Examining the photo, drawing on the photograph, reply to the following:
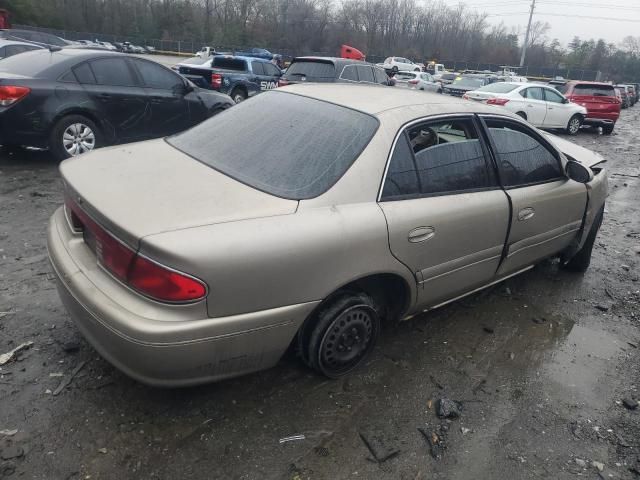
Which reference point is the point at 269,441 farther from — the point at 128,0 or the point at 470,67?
the point at 128,0

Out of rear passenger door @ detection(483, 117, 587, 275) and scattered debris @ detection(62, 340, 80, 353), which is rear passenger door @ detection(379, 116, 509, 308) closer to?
rear passenger door @ detection(483, 117, 587, 275)

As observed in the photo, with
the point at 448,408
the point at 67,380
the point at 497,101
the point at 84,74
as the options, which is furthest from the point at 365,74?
the point at 67,380

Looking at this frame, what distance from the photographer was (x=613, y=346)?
11.8 ft

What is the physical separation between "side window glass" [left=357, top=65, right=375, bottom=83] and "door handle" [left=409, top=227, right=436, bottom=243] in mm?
10261

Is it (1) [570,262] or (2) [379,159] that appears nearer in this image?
(2) [379,159]

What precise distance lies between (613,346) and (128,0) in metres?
81.8

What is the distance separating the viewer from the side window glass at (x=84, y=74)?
6430 millimetres

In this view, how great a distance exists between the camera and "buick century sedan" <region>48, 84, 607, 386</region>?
2.09 metres

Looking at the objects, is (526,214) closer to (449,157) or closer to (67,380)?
(449,157)

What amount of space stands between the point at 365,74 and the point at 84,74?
25.4ft

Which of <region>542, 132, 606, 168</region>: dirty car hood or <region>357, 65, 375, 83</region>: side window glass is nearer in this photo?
<region>542, 132, 606, 168</region>: dirty car hood

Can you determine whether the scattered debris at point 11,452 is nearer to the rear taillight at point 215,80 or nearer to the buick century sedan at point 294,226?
the buick century sedan at point 294,226

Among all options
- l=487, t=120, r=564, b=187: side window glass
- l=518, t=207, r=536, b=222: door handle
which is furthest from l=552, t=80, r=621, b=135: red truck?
l=518, t=207, r=536, b=222: door handle

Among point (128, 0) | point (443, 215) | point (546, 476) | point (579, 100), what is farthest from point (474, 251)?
point (128, 0)
